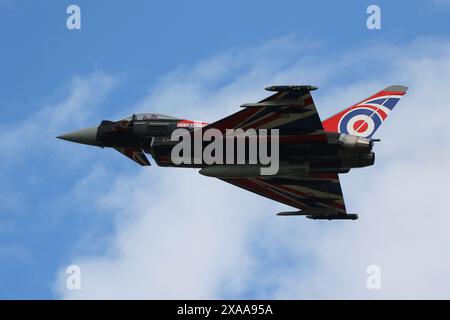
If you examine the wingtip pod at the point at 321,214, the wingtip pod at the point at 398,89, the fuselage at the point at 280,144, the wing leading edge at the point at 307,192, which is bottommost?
the wingtip pod at the point at 321,214

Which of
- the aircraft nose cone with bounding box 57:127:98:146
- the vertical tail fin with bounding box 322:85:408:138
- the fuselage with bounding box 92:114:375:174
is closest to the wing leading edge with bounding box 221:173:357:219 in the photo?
the vertical tail fin with bounding box 322:85:408:138

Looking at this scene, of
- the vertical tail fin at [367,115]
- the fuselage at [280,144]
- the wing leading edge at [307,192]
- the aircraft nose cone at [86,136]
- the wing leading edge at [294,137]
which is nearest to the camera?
the wing leading edge at [294,137]

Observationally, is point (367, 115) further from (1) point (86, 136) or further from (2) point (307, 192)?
(1) point (86, 136)

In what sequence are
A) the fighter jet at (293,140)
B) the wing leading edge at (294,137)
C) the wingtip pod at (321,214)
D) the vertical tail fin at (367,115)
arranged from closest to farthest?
the wing leading edge at (294,137) → the fighter jet at (293,140) → the vertical tail fin at (367,115) → the wingtip pod at (321,214)

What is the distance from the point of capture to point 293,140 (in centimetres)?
4697

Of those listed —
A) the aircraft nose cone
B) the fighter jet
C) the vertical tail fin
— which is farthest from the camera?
the aircraft nose cone

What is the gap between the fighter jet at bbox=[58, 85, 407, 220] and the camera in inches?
1820

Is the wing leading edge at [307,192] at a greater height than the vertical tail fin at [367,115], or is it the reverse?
the vertical tail fin at [367,115]

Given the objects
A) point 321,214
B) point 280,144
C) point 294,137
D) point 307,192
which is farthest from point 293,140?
point 321,214

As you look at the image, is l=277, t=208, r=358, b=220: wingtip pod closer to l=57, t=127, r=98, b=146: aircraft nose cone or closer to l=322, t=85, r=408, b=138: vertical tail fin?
l=322, t=85, r=408, b=138: vertical tail fin

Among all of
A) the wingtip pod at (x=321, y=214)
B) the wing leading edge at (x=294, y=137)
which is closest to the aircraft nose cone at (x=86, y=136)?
the wing leading edge at (x=294, y=137)

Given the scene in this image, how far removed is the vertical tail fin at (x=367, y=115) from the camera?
1967 inches

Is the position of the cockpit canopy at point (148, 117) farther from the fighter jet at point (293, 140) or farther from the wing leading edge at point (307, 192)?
the wing leading edge at point (307, 192)
